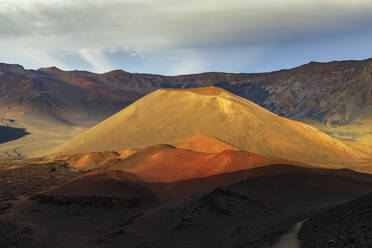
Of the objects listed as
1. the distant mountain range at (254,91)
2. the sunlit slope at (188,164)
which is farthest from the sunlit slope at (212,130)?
→ the distant mountain range at (254,91)

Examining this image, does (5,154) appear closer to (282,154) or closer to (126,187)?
(126,187)

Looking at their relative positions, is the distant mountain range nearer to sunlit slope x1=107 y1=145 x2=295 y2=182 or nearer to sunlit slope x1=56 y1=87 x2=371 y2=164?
sunlit slope x1=56 y1=87 x2=371 y2=164

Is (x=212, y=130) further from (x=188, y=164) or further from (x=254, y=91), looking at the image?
(x=254, y=91)

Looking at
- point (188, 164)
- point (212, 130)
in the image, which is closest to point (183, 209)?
point (188, 164)

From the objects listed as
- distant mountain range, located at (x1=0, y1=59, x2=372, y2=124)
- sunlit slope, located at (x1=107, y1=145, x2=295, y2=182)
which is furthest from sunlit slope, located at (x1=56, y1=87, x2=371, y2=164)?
distant mountain range, located at (x1=0, y1=59, x2=372, y2=124)

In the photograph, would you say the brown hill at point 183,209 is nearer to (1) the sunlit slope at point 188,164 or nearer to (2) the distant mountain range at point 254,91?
(1) the sunlit slope at point 188,164
